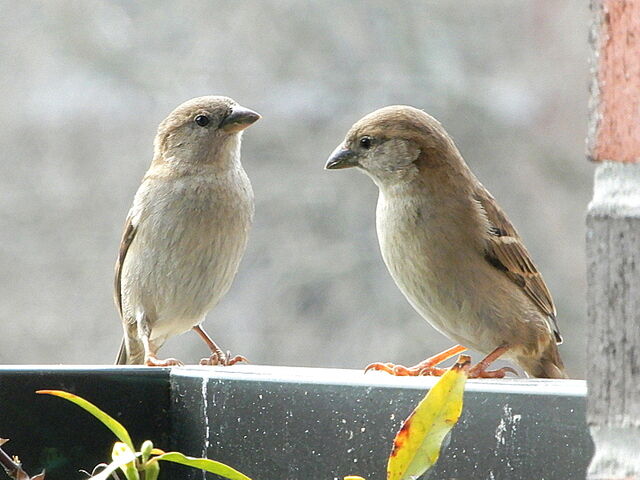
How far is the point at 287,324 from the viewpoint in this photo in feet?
21.9

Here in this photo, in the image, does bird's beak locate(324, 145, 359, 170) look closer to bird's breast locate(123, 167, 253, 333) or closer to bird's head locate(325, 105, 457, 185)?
bird's head locate(325, 105, 457, 185)

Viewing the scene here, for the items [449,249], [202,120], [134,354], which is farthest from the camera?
[134,354]

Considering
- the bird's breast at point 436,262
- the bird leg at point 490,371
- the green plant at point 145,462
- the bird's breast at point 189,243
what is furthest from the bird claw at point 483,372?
the green plant at point 145,462

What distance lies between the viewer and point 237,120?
173 inches

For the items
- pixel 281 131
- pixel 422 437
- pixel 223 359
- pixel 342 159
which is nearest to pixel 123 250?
pixel 223 359

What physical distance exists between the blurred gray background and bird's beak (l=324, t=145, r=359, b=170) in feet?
9.83

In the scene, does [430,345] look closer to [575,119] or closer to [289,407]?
[575,119]

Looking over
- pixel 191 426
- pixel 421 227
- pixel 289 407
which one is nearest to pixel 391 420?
pixel 289 407

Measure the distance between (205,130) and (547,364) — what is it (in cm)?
160

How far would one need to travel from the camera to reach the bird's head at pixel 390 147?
3.71 meters

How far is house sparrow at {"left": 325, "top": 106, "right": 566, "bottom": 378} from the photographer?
3.46 m

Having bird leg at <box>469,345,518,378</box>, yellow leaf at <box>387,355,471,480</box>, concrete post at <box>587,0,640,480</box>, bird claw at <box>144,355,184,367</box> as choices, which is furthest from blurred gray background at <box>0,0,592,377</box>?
concrete post at <box>587,0,640,480</box>

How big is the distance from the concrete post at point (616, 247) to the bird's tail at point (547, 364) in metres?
3.03

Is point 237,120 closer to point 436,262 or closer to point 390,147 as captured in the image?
point 390,147
